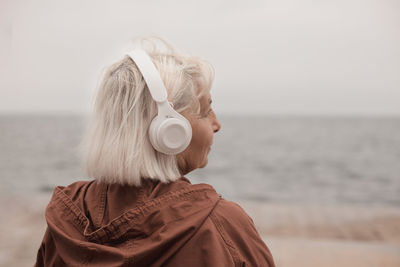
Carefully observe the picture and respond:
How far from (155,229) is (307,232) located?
4023 millimetres

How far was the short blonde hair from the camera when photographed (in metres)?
1.06

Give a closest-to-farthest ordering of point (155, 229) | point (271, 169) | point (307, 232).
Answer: point (155, 229)
point (307, 232)
point (271, 169)

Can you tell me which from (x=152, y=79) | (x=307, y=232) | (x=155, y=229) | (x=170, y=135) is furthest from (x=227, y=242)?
(x=307, y=232)

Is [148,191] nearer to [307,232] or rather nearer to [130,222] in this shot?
[130,222]

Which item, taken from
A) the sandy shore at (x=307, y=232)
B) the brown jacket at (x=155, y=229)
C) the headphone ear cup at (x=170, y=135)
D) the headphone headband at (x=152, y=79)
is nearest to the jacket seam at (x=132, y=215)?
the brown jacket at (x=155, y=229)

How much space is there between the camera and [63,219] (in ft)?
3.55

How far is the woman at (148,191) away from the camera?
0.98 m

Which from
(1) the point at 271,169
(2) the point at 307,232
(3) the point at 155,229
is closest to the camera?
(3) the point at 155,229

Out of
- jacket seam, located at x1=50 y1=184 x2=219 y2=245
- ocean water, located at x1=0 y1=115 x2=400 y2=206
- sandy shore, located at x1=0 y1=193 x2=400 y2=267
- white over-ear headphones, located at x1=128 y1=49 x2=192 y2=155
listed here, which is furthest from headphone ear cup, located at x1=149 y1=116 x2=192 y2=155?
ocean water, located at x1=0 y1=115 x2=400 y2=206

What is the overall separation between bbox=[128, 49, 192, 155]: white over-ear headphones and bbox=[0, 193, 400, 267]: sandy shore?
280cm

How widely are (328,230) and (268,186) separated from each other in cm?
1290

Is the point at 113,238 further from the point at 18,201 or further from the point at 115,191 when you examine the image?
the point at 18,201

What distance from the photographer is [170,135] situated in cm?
100

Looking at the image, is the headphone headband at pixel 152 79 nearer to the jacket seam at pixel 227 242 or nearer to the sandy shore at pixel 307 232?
the jacket seam at pixel 227 242
